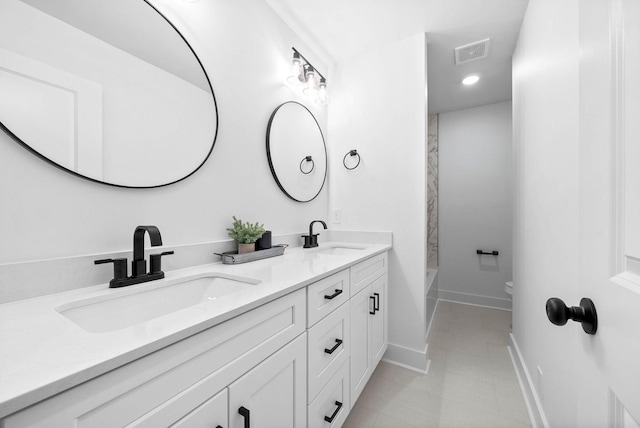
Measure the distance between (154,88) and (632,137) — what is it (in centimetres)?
141

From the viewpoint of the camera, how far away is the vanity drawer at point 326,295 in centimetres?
95

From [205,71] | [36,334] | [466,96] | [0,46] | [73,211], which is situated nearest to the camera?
[36,334]

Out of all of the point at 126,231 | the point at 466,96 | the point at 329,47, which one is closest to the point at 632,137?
the point at 126,231

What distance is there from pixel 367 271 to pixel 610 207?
1.16m

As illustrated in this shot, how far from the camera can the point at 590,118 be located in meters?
0.47

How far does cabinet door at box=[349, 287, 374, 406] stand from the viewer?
4.30 ft

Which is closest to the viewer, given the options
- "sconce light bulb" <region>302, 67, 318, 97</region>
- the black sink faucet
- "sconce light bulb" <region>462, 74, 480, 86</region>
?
the black sink faucet

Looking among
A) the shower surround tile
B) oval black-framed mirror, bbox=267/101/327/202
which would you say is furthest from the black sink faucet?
the shower surround tile

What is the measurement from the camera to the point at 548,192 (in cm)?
120

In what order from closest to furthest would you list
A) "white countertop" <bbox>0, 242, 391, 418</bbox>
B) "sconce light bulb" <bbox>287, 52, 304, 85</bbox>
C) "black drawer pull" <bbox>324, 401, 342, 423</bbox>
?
"white countertop" <bbox>0, 242, 391, 418</bbox> → "black drawer pull" <bbox>324, 401, 342, 423</bbox> → "sconce light bulb" <bbox>287, 52, 304, 85</bbox>

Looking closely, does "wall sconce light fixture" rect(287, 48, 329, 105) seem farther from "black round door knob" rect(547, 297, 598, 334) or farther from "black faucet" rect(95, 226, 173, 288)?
"black round door knob" rect(547, 297, 598, 334)

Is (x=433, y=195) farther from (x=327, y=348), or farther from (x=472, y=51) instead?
(x=327, y=348)

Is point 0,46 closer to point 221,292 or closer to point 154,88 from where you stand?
point 154,88

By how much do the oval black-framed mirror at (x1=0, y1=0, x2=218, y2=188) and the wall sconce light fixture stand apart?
72 centimetres
